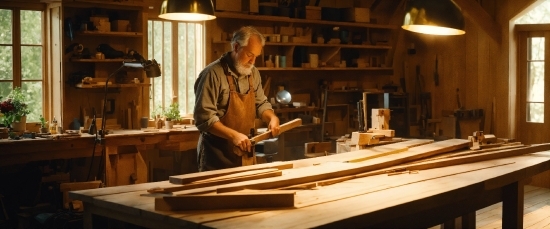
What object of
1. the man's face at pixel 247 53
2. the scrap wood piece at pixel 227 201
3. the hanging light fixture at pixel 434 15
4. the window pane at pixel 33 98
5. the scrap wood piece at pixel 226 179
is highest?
the hanging light fixture at pixel 434 15

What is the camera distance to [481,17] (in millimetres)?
9055

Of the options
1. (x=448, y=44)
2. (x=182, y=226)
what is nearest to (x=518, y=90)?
(x=448, y=44)

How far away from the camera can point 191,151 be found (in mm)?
8055

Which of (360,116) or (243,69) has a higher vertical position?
(243,69)

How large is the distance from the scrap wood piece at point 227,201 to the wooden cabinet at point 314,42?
523 centimetres

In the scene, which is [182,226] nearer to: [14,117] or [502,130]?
[14,117]

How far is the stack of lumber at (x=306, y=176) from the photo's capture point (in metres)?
2.93

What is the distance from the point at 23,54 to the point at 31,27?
0.96 ft

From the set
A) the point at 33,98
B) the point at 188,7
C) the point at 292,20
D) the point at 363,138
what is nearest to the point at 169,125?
the point at 33,98

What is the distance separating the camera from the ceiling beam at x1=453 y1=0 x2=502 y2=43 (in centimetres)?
902

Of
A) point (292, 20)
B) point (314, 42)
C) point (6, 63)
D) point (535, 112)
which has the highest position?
point (292, 20)

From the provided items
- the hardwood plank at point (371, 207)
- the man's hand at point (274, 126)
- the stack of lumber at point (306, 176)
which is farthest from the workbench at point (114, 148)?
the hardwood plank at point (371, 207)

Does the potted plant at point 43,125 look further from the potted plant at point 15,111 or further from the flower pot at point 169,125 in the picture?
the flower pot at point 169,125

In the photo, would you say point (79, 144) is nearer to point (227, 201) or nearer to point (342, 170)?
point (342, 170)
